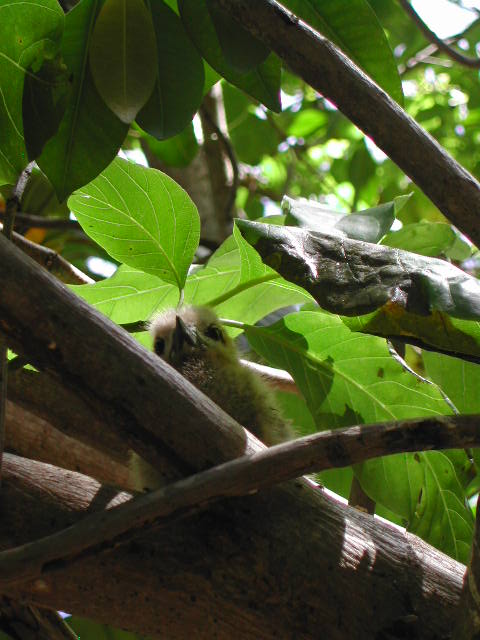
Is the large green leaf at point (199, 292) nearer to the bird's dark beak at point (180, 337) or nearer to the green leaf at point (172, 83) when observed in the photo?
the bird's dark beak at point (180, 337)

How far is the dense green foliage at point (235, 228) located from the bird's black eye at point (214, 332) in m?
0.04

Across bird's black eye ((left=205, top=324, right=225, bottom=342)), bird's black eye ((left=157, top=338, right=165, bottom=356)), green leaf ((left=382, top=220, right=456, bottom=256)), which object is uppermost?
green leaf ((left=382, top=220, right=456, bottom=256))

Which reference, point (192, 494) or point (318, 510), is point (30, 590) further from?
point (318, 510)

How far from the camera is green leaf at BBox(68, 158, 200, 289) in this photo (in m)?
1.28

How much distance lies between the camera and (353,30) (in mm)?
1173

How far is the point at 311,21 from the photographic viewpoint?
1.17 metres

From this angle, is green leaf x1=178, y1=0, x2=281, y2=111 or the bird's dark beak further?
the bird's dark beak

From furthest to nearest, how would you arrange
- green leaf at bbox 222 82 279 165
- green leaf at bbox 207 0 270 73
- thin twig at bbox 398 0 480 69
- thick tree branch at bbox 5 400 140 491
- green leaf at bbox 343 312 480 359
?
green leaf at bbox 222 82 279 165, thin twig at bbox 398 0 480 69, thick tree branch at bbox 5 400 140 491, green leaf at bbox 207 0 270 73, green leaf at bbox 343 312 480 359

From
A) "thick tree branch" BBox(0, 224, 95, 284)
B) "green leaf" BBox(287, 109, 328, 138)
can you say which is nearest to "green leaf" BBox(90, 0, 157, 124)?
"thick tree branch" BBox(0, 224, 95, 284)

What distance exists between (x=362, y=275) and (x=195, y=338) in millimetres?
864

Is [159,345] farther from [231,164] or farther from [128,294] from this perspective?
[231,164]

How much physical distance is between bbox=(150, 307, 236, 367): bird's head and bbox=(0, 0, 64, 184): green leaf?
0.68 m

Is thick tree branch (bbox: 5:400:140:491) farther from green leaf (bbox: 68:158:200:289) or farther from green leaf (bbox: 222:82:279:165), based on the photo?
Answer: green leaf (bbox: 222:82:279:165)

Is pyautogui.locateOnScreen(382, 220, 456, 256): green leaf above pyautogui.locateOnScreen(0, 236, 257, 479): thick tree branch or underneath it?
above
